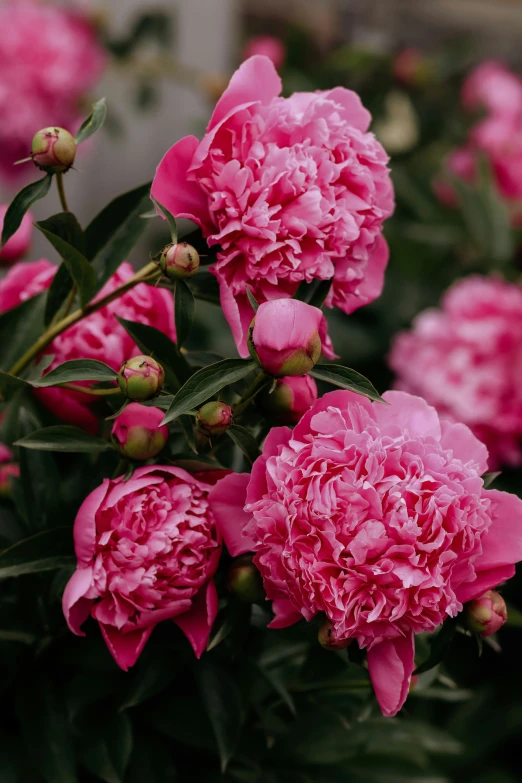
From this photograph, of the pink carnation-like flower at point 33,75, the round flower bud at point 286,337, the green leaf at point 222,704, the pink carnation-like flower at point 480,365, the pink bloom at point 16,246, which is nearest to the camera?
the round flower bud at point 286,337

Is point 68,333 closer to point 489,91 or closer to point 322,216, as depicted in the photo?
point 322,216

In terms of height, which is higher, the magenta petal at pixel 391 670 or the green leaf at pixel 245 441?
the green leaf at pixel 245 441

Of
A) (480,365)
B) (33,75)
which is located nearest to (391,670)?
(480,365)

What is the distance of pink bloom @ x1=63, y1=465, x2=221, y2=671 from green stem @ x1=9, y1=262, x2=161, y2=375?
0.10 m

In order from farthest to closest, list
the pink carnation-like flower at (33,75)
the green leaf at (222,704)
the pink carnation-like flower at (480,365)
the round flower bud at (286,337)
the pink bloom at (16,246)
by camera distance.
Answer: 1. the pink carnation-like flower at (33,75)
2. the pink carnation-like flower at (480,365)
3. the pink bloom at (16,246)
4. the green leaf at (222,704)
5. the round flower bud at (286,337)

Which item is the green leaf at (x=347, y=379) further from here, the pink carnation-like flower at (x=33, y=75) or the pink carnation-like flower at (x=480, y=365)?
the pink carnation-like flower at (x=33, y=75)

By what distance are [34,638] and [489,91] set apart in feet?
3.91

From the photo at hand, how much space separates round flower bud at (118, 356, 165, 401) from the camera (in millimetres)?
409

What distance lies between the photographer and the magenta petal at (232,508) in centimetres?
43

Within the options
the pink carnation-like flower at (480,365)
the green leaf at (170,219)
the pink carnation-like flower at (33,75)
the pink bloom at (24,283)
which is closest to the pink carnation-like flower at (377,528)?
the green leaf at (170,219)

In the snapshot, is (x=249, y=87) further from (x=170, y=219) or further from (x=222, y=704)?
(x=222, y=704)

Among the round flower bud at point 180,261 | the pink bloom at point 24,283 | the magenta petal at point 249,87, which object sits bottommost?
the pink bloom at point 24,283

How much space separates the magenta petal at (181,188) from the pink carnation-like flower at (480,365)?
575 mm

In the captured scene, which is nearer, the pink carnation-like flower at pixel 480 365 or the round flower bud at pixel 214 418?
the round flower bud at pixel 214 418
